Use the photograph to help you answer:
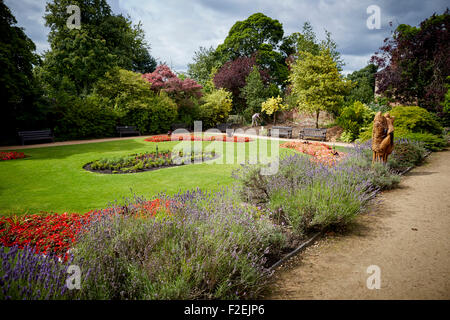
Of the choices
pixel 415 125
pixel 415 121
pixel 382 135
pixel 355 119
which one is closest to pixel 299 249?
pixel 382 135

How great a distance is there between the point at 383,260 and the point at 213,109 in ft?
73.8

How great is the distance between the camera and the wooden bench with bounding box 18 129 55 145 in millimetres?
13188

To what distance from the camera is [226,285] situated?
219 centimetres

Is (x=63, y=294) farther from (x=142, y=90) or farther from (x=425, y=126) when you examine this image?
(x=142, y=90)

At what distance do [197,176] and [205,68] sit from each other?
3068 cm

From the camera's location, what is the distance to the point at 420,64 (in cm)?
1538

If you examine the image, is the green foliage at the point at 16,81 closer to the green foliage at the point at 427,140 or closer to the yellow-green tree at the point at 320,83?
the yellow-green tree at the point at 320,83

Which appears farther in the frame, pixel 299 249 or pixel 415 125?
pixel 415 125

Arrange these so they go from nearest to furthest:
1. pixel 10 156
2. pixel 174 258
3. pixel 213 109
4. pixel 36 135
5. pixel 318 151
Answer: pixel 174 258 → pixel 10 156 → pixel 318 151 → pixel 36 135 → pixel 213 109

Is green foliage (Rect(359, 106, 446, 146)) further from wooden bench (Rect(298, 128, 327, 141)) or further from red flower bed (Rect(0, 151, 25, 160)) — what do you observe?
red flower bed (Rect(0, 151, 25, 160))

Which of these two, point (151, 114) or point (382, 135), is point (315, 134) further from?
point (151, 114)

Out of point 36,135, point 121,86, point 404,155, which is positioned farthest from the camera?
point 121,86

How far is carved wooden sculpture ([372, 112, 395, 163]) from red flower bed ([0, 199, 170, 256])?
593cm

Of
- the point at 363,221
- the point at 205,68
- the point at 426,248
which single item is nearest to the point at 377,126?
the point at 363,221
